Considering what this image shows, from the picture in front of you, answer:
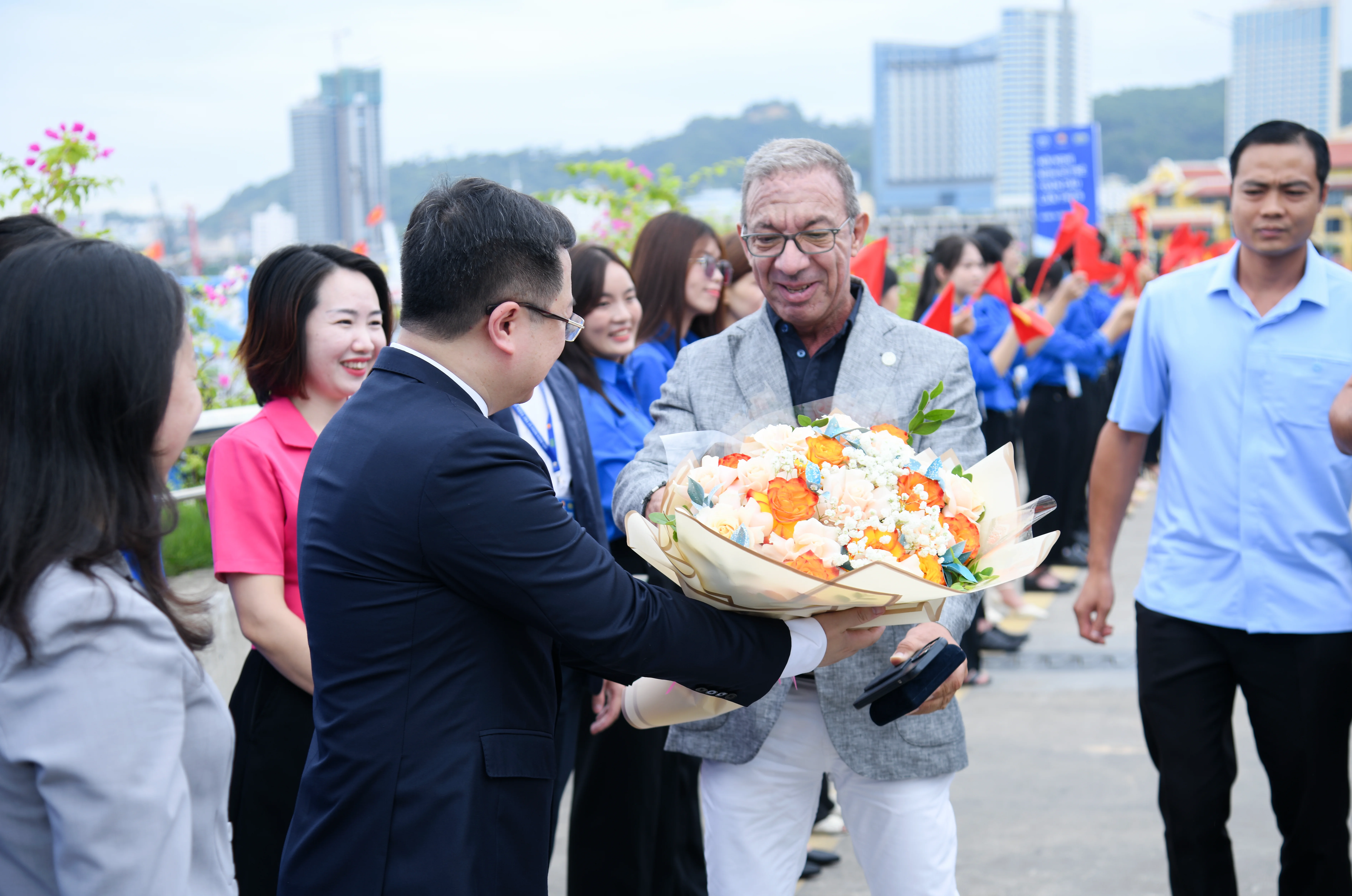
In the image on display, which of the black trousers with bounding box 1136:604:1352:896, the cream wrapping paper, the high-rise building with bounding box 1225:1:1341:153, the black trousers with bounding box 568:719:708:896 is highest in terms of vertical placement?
the high-rise building with bounding box 1225:1:1341:153

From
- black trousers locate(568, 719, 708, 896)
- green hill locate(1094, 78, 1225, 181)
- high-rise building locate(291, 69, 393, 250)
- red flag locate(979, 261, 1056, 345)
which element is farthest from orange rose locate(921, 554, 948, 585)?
green hill locate(1094, 78, 1225, 181)

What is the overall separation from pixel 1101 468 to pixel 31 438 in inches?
108

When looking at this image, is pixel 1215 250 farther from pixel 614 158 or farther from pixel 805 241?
pixel 805 241

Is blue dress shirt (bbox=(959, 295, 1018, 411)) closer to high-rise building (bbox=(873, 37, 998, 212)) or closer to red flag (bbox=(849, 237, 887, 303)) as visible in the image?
red flag (bbox=(849, 237, 887, 303))

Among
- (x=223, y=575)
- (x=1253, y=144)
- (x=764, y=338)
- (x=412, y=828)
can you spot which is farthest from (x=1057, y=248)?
(x=412, y=828)

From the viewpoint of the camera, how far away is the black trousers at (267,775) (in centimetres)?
244

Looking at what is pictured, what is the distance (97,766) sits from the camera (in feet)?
4.10

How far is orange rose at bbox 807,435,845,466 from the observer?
73.7 inches

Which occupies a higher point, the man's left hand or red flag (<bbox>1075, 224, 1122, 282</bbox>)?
red flag (<bbox>1075, 224, 1122, 282</bbox>)

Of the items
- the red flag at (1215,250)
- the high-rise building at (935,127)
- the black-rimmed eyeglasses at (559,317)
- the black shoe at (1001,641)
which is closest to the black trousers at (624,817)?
the black-rimmed eyeglasses at (559,317)

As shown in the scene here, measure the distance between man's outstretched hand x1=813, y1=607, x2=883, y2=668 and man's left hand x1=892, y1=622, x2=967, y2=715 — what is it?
0.09 metres

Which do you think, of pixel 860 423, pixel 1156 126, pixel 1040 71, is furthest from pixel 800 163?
pixel 1156 126

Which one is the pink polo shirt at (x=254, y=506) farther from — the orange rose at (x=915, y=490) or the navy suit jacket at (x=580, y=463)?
the orange rose at (x=915, y=490)

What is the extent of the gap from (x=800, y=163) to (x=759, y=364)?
0.46m
